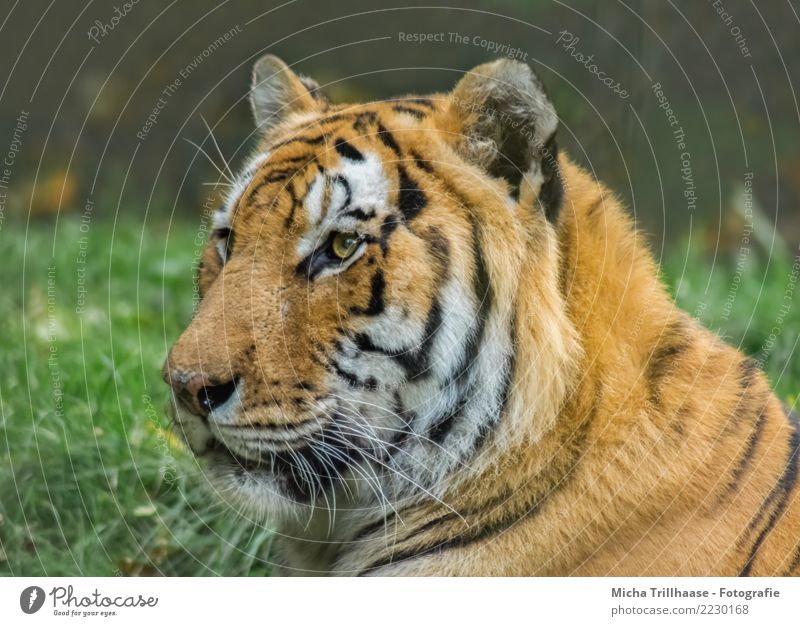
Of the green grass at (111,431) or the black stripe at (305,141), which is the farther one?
the green grass at (111,431)

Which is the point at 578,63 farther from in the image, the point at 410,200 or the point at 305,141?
the point at 410,200

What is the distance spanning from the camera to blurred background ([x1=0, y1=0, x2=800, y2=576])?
9.44ft

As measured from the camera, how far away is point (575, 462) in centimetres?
214

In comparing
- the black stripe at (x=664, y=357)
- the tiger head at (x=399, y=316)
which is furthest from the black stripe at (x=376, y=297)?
the black stripe at (x=664, y=357)

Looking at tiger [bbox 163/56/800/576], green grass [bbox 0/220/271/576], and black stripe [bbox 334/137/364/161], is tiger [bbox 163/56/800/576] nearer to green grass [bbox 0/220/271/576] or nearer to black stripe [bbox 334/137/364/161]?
black stripe [bbox 334/137/364/161]

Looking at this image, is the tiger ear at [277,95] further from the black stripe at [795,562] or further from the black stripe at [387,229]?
the black stripe at [795,562]

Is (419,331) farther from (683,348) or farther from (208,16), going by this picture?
(208,16)

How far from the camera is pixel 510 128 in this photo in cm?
212

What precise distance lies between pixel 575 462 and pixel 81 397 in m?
1.67

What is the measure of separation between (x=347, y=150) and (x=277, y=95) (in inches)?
17.7

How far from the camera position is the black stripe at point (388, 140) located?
2.24m

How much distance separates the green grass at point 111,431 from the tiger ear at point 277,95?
0.94 m
